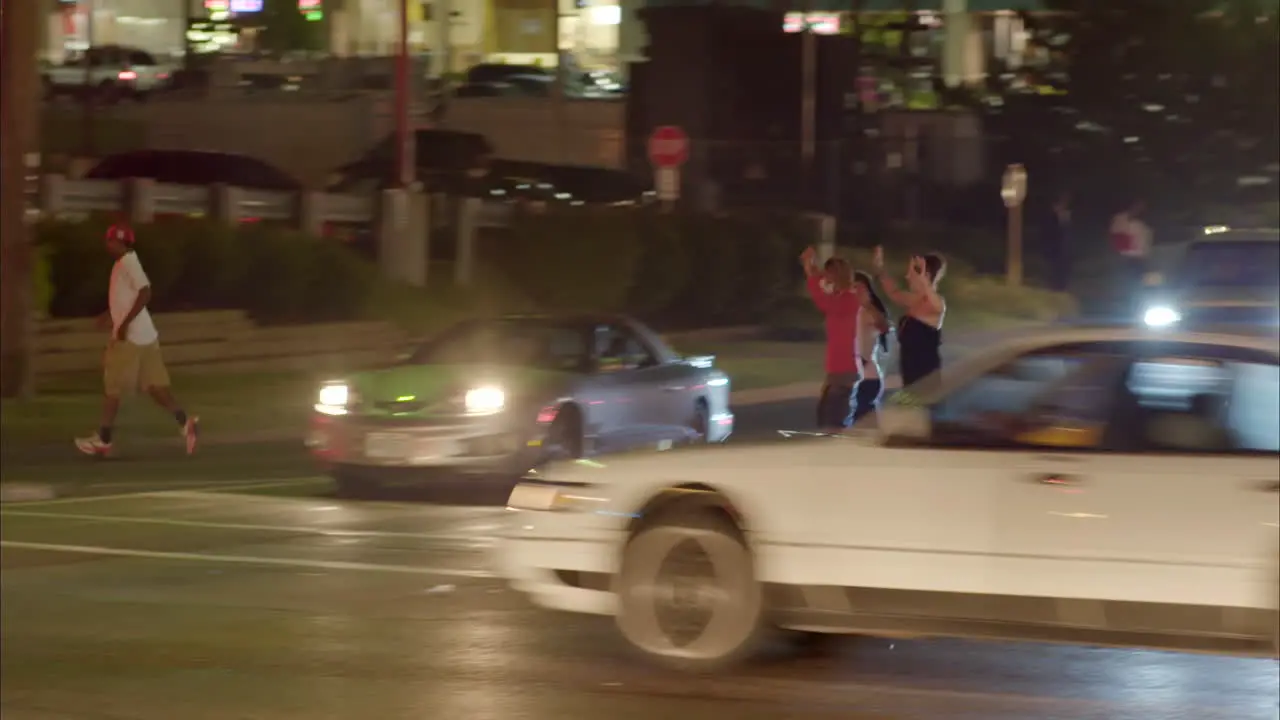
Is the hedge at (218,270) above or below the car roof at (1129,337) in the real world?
below

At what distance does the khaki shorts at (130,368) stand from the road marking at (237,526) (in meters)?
2.78

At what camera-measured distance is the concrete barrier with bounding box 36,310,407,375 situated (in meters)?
24.9

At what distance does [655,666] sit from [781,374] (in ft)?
65.9

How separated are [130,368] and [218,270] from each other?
395 inches

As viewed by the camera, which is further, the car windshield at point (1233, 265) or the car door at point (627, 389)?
the car windshield at point (1233, 265)

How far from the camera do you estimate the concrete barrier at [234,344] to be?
24922 mm

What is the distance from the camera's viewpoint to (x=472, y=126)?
59.7 metres

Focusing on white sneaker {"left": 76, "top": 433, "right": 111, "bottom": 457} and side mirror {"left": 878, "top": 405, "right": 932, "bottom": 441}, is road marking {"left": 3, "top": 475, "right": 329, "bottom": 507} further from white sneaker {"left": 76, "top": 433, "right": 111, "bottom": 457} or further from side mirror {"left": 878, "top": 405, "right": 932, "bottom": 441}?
side mirror {"left": 878, "top": 405, "right": 932, "bottom": 441}

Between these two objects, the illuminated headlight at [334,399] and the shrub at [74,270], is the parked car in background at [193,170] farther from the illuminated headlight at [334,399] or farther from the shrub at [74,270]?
the illuminated headlight at [334,399]

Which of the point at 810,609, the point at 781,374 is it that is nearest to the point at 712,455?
the point at 810,609

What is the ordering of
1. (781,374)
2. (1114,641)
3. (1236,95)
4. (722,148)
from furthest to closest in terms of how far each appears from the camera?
(1236,95), (722,148), (781,374), (1114,641)

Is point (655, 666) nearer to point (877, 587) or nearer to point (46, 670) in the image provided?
point (877, 587)

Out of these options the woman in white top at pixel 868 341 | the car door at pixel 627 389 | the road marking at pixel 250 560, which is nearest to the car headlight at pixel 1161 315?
the woman in white top at pixel 868 341

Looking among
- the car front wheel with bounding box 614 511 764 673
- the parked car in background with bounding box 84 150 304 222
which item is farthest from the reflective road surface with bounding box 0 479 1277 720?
the parked car in background with bounding box 84 150 304 222
